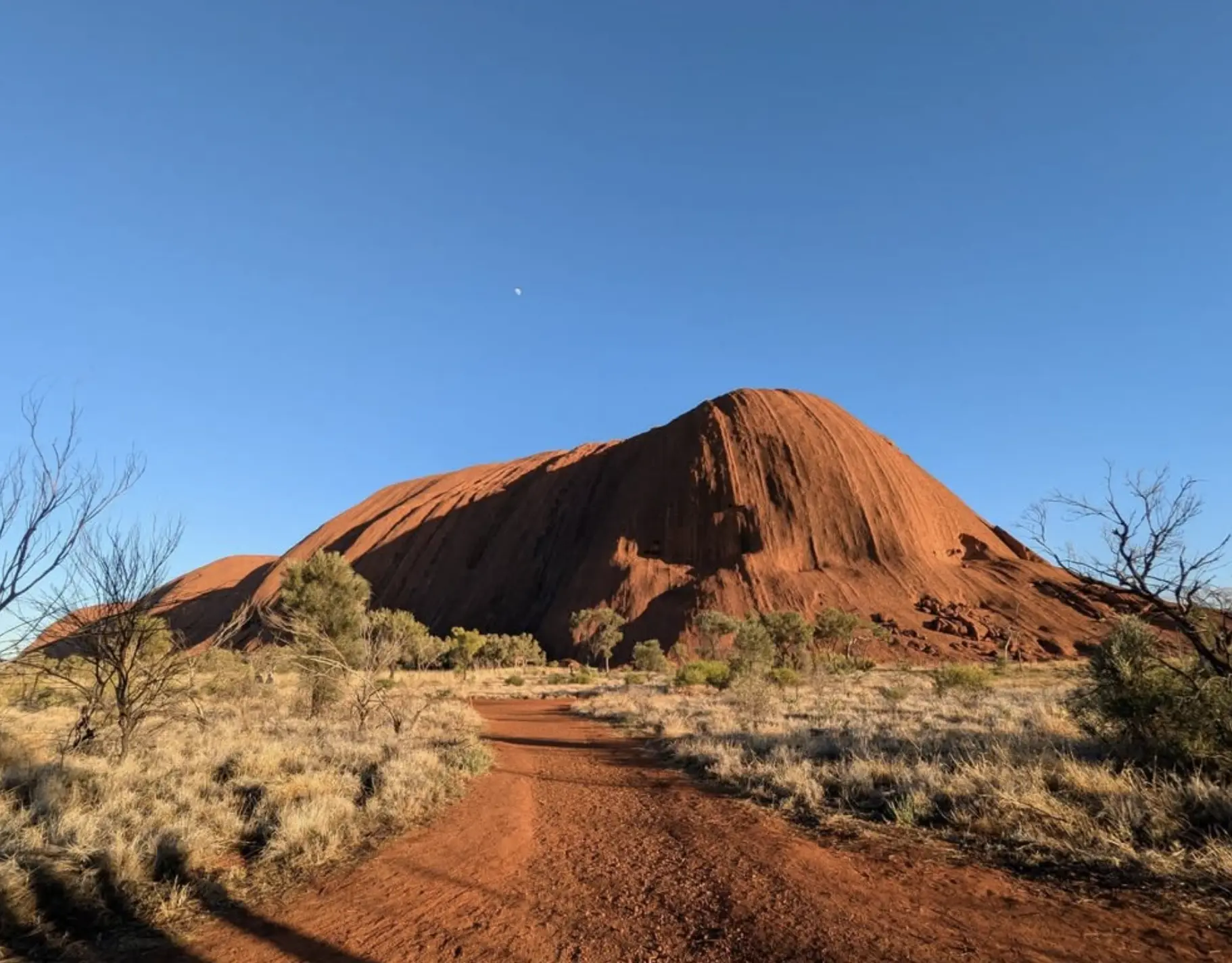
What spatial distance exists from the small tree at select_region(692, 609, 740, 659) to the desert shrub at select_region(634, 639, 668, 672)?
9.40 ft

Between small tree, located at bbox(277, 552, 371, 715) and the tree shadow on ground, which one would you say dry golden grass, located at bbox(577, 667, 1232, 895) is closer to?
the tree shadow on ground

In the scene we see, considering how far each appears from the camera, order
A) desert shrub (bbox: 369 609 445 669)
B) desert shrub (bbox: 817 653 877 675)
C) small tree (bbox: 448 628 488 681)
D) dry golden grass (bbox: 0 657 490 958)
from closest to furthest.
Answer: dry golden grass (bbox: 0 657 490 958)
desert shrub (bbox: 817 653 877 675)
desert shrub (bbox: 369 609 445 669)
small tree (bbox: 448 628 488 681)

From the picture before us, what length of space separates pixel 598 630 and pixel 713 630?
1168 centimetres

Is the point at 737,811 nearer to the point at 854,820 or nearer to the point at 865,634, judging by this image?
the point at 854,820

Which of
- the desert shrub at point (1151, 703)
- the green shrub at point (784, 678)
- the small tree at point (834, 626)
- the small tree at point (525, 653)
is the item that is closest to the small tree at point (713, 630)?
the small tree at point (834, 626)

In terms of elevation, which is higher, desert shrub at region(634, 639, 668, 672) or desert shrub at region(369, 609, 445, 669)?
desert shrub at region(369, 609, 445, 669)

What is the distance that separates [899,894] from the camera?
5.03 m

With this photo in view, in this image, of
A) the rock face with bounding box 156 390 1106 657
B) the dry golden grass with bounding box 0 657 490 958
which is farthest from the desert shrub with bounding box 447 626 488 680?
the dry golden grass with bounding box 0 657 490 958

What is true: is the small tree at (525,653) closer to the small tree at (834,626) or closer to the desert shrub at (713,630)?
the desert shrub at (713,630)

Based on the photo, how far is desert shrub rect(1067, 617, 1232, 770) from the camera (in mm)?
7500

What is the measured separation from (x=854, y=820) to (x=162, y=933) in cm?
636

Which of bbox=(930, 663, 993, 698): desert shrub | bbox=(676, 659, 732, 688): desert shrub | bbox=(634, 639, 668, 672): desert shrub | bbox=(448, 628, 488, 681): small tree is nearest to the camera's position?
bbox=(930, 663, 993, 698): desert shrub

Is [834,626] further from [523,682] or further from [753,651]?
[523,682]

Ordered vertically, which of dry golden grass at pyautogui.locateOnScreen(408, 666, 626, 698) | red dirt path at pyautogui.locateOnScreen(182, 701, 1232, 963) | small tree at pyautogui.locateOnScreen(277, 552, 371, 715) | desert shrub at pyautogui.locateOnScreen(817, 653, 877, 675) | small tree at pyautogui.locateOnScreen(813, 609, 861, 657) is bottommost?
dry golden grass at pyautogui.locateOnScreen(408, 666, 626, 698)
